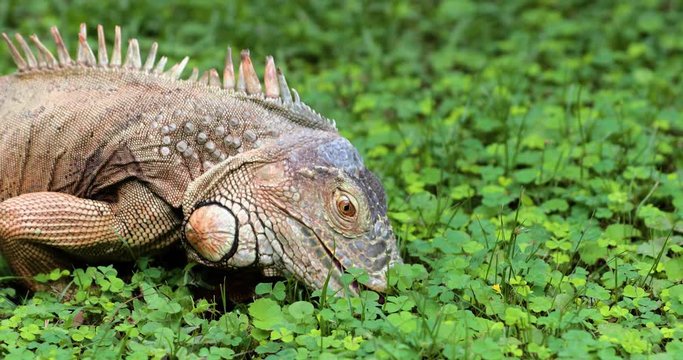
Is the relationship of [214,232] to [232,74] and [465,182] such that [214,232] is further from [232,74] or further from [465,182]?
[465,182]

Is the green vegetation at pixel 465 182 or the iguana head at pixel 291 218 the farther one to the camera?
the iguana head at pixel 291 218

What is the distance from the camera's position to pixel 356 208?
20.7 feet

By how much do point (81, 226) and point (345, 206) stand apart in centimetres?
164

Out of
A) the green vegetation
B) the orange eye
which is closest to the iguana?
the orange eye

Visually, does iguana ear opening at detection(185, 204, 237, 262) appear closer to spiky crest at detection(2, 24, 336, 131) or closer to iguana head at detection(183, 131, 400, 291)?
iguana head at detection(183, 131, 400, 291)

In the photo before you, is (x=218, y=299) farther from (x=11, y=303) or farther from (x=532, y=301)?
(x=532, y=301)

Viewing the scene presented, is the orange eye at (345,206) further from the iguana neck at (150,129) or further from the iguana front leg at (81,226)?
the iguana front leg at (81,226)

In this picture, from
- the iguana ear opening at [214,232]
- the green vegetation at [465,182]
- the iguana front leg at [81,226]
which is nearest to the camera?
the green vegetation at [465,182]

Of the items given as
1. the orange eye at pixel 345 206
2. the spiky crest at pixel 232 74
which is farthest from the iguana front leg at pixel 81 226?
the orange eye at pixel 345 206

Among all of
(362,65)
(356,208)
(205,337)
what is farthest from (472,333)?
(362,65)

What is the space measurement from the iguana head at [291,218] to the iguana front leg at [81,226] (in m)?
0.29

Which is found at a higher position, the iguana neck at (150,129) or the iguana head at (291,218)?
the iguana neck at (150,129)

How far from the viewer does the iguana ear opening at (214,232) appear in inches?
245

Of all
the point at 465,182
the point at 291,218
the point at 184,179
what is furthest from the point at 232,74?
the point at 465,182
